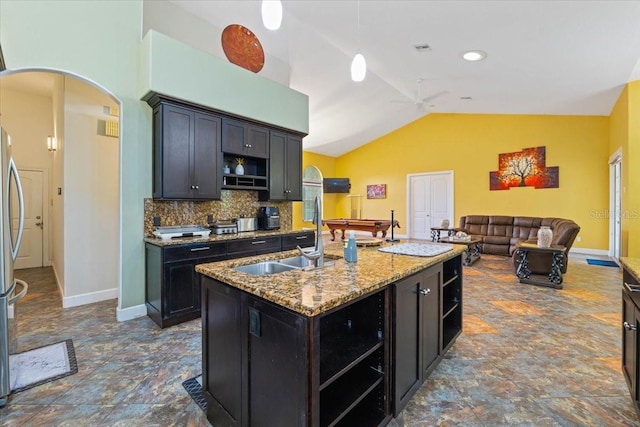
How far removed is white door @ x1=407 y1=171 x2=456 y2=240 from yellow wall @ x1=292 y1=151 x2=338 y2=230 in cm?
304

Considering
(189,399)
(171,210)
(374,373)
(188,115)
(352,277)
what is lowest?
(189,399)

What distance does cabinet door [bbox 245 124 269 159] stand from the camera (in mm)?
3924

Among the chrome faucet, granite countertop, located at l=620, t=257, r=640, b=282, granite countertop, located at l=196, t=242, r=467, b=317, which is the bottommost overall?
granite countertop, located at l=196, t=242, r=467, b=317

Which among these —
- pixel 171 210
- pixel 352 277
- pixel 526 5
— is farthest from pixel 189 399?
pixel 526 5

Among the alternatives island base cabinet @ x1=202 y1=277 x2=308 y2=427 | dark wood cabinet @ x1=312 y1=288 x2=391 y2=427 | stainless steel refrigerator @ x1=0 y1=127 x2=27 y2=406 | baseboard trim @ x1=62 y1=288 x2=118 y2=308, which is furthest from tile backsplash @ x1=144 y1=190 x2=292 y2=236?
dark wood cabinet @ x1=312 y1=288 x2=391 y2=427

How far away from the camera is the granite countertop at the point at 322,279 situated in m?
1.15

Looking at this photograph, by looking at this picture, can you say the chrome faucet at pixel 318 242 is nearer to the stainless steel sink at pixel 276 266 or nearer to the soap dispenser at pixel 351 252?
the stainless steel sink at pixel 276 266

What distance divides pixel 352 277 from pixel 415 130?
9.07 metres

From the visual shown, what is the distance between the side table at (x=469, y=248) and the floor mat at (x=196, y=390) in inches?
196

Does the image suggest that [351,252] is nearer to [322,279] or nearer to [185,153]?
[322,279]

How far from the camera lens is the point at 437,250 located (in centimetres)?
225

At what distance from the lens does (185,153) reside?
3.29 meters

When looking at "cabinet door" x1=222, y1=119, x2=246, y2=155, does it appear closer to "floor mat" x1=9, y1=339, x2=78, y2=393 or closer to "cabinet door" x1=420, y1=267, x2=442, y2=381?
"floor mat" x1=9, y1=339, x2=78, y2=393

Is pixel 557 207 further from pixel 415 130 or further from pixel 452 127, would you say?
pixel 415 130
